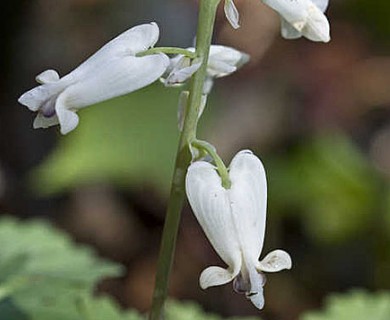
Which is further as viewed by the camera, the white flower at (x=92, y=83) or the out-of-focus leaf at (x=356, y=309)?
the out-of-focus leaf at (x=356, y=309)

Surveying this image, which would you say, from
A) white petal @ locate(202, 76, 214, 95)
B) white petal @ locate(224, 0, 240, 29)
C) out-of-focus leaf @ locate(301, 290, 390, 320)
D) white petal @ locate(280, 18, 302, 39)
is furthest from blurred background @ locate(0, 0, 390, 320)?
white petal @ locate(224, 0, 240, 29)

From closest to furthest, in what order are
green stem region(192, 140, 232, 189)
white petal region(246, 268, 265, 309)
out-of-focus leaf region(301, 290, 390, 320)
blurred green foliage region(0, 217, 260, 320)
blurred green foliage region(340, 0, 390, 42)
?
white petal region(246, 268, 265, 309) → green stem region(192, 140, 232, 189) → blurred green foliage region(0, 217, 260, 320) → out-of-focus leaf region(301, 290, 390, 320) → blurred green foliage region(340, 0, 390, 42)

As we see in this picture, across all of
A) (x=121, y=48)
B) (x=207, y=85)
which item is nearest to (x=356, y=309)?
(x=207, y=85)

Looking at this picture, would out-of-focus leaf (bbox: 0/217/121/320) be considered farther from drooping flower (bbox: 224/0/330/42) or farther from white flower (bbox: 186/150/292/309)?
drooping flower (bbox: 224/0/330/42)

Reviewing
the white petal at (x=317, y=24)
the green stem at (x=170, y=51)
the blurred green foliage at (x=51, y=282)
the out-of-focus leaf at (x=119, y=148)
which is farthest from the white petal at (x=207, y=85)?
the out-of-focus leaf at (x=119, y=148)

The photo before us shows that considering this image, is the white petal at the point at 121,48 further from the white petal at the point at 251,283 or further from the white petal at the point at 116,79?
the white petal at the point at 251,283

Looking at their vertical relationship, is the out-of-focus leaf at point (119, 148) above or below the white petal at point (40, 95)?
below

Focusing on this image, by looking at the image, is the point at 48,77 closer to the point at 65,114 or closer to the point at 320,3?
the point at 65,114
